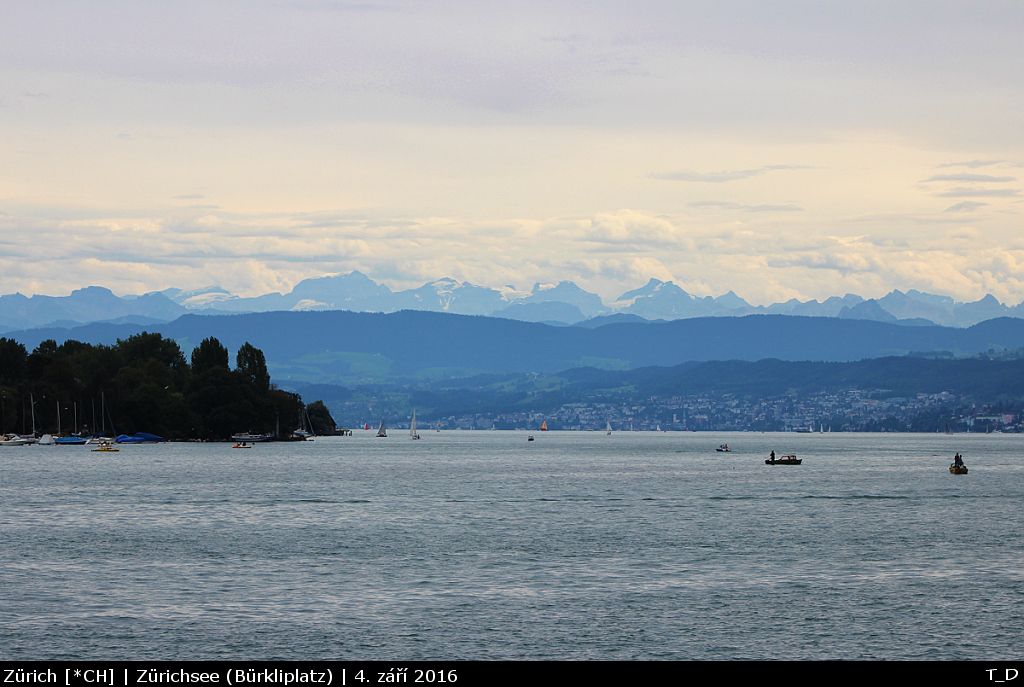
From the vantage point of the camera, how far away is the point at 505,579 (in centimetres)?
8531

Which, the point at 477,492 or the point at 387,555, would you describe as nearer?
the point at 387,555

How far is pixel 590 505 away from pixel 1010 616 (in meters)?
80.0

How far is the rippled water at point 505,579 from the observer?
64500mm

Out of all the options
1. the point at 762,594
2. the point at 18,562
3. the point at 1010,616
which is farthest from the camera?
the point at 18,562

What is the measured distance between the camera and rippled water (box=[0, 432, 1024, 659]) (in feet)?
212
